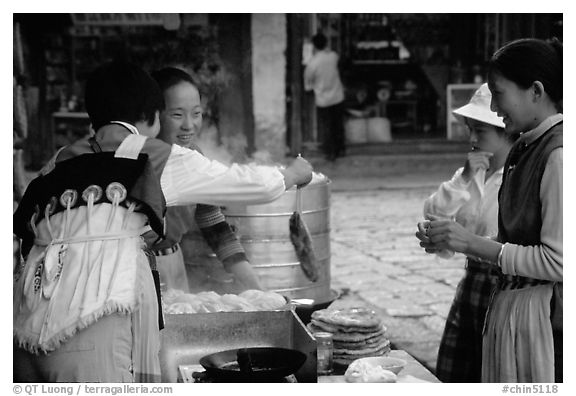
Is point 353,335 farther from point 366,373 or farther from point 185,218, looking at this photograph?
point 185,218

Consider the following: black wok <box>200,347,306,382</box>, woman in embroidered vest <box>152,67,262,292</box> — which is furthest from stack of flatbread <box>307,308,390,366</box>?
woman in embroidered vest <box>152,67,262,292</box>

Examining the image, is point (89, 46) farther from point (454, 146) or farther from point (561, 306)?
point (561, 306)

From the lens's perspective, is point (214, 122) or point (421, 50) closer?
point (214, 122)

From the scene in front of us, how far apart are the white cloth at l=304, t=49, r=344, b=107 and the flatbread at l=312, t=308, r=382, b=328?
11.4 metres

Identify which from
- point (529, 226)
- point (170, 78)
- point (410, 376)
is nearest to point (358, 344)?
point (410, 376)

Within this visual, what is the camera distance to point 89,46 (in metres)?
15.0

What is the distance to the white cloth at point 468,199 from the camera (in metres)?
4.04

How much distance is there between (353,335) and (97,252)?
1.21 metres

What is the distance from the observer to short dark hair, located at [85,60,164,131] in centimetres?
295

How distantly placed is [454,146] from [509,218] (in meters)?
13.2

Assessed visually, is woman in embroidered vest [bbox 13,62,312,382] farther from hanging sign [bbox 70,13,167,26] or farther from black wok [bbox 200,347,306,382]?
hanging sign [bbox 70,13,167,26]

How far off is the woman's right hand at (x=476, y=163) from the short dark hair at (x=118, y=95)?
5.87 feet
